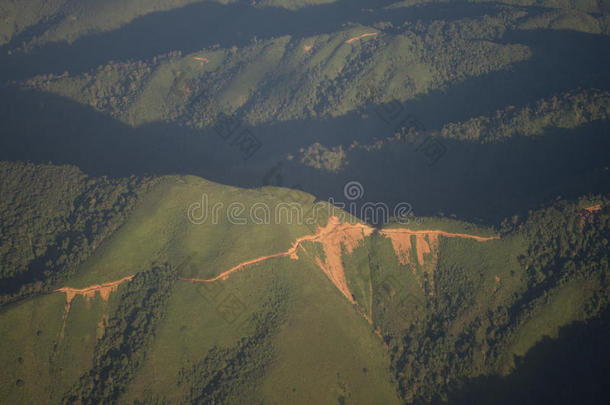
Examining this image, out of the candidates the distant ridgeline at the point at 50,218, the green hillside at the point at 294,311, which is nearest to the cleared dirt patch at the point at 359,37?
the green hillside at the point at 294,311

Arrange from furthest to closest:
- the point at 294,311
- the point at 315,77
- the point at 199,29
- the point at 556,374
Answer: the point at 199,29 < the point at 315,77 < the point at 294,311 < the point at 556,374

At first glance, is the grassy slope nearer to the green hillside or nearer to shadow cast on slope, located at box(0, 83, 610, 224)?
shadow cast on slope, located at box(0, 83, 610, 224)

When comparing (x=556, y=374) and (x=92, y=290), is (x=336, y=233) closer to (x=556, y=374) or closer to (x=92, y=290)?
(x=556, y=374)

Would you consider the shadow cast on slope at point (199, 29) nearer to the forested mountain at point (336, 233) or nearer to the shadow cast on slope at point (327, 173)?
the forested mountain at point (336, 233)

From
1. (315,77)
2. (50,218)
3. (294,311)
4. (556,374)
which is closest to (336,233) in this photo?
(294,311)

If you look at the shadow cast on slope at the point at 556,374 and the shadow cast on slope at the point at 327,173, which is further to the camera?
the shadow cast on slope at the point at 327,173

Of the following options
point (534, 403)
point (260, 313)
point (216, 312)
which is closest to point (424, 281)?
point (534, 403)

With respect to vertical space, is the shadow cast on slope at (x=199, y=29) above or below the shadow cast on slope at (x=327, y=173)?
above

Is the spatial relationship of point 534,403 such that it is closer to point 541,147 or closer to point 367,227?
point 367,227
